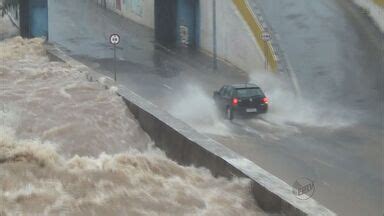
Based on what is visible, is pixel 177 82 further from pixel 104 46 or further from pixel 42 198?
pixel 42 198

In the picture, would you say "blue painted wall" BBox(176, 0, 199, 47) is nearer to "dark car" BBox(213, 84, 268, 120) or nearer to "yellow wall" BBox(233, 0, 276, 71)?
"yellow wall" BBox(233, 0, 276, 71)

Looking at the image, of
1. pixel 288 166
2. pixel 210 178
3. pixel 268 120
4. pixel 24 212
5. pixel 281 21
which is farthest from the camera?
pixel 281 21

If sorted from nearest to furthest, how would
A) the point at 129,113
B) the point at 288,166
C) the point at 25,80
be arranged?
the point at 288,166
the point at 129,113
the point at 25,80

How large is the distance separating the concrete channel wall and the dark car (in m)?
4.42

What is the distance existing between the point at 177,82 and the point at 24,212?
21.8 m

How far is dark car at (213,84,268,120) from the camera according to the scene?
2189 cm

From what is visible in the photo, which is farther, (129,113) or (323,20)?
(323,20)

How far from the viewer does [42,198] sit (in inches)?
404

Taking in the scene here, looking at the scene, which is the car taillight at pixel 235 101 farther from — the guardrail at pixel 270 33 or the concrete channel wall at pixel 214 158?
the guardrail at pixel 270 33

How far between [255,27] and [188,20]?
11.5 m

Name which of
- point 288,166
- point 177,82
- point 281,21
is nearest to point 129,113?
point 288,166

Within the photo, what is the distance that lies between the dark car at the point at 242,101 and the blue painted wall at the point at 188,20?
20.5 meters

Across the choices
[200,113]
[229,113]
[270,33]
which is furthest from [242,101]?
[270,33]

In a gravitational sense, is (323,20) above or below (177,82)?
above
